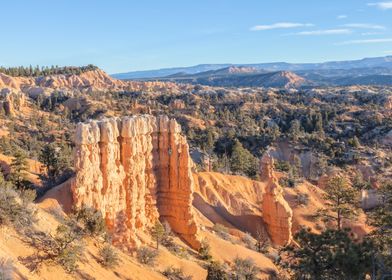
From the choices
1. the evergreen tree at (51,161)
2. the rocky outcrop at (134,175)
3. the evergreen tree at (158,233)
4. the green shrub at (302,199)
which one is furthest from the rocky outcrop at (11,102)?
the evergreen tree at (158,233)

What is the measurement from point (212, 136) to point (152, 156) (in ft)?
172

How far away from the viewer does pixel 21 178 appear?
28062mm

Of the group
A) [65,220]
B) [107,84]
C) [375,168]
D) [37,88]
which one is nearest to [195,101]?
[37,88]

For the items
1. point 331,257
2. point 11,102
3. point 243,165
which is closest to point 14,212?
point 331,257

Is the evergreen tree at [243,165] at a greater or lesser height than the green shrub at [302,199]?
greater

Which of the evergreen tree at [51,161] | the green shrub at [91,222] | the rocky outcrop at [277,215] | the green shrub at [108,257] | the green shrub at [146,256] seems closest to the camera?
the green shrub at [108,257]

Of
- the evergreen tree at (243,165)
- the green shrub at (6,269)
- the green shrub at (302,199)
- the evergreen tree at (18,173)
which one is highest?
the green shrub at (6,269)

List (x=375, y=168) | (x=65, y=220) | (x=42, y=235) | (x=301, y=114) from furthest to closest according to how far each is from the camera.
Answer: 1. (x=301, y=114)
2. (x=375, y=168)
3. (x=65, y=220)
4. (x=42, y=235)

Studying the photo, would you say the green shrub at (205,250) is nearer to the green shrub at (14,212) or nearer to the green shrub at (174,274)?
the green shrub at (174,274)

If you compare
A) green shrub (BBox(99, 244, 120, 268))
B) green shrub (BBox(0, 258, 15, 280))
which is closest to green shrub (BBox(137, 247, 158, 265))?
green shrub (BBox(99, 244, 120, 268))

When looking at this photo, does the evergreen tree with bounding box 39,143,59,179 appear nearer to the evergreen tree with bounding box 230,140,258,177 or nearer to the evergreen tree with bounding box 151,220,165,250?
the evergreen tree with bounding box 151,220,165,250

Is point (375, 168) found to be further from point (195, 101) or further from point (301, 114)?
point (195, 101)

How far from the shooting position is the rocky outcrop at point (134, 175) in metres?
22.9

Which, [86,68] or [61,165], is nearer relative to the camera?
[61,165]
